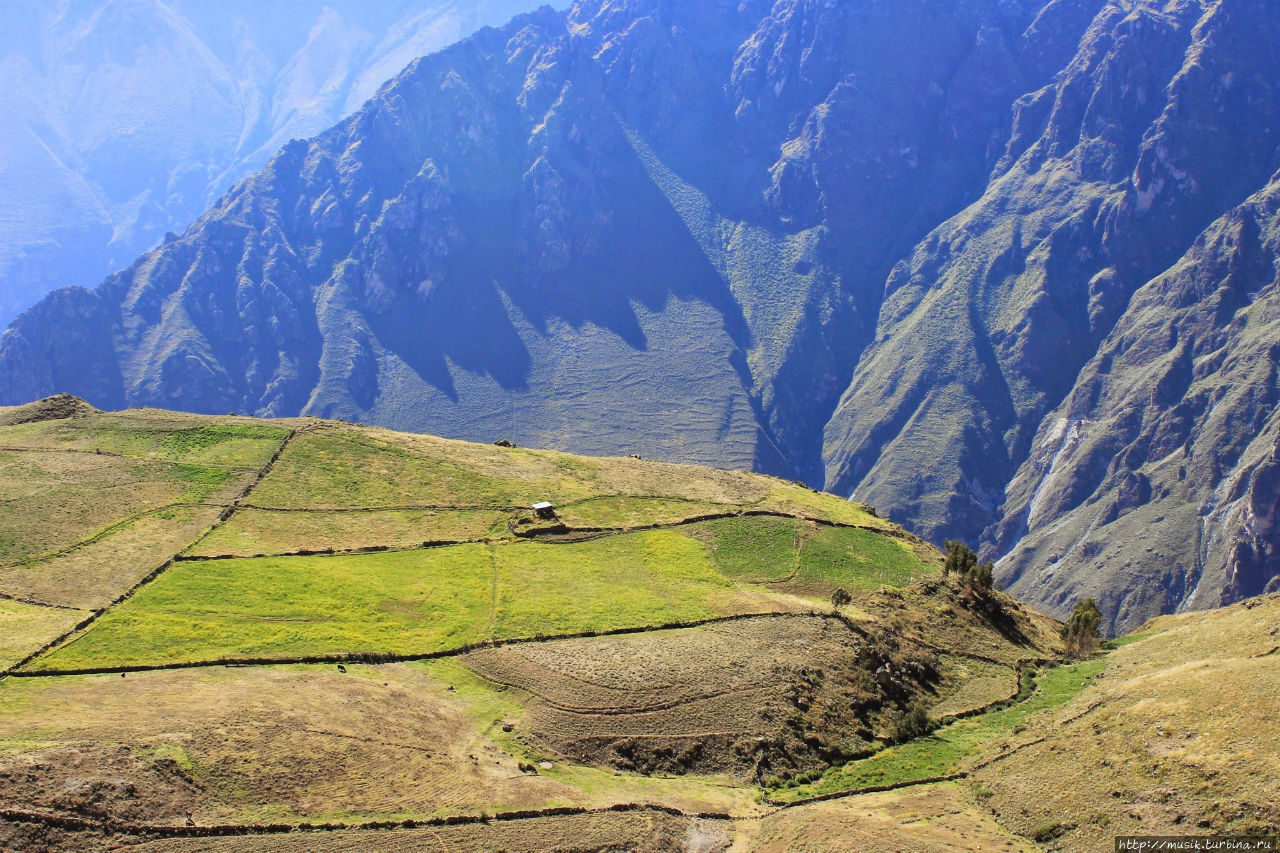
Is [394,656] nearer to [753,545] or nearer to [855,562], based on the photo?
[753,545]

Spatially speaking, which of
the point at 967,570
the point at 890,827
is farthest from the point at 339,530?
the point at 967,570

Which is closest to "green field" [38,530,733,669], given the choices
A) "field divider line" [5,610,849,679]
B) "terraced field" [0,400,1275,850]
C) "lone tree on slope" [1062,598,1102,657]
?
"terraced field" [0,400,1275,850]

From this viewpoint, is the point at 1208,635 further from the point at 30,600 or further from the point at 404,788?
the point at 30,600

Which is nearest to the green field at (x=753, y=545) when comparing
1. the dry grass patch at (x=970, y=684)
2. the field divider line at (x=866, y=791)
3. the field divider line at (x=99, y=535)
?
the dry grass patch at (x=970, y=684)

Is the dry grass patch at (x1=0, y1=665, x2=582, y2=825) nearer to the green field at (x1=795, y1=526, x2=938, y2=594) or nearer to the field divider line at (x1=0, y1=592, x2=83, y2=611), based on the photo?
the field divider line at (x1=0, y1=592, x2=83, y2=611)

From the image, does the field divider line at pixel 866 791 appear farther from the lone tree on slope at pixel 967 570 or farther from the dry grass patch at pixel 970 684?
the lone tree on slope at pixel 967 570

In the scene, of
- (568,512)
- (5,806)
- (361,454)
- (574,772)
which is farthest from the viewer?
(361,454)

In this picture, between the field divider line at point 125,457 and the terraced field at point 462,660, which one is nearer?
the terraced field at point 462,660

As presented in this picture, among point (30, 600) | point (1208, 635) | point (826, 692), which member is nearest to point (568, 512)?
point (826, 692)
